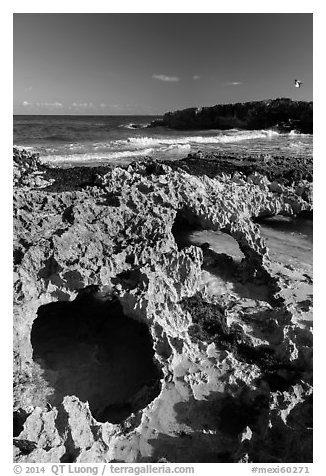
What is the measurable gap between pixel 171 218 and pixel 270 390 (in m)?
4.94

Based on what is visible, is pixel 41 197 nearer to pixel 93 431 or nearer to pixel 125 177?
pixel 125 177

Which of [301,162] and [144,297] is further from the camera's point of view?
[301,162]

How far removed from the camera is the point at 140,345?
7.71 metres

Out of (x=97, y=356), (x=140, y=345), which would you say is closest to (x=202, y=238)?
(x=140, y=345)

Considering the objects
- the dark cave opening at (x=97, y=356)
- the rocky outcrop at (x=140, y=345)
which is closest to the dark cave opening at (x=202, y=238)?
the rocky outcrop at (x=140, y=345)

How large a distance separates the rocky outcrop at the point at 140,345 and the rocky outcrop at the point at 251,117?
1872 inches

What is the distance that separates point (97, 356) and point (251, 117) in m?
61.7

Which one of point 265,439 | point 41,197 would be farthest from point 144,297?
point 41,197

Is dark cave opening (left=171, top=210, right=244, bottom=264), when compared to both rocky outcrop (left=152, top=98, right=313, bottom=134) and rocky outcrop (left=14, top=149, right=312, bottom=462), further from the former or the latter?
rocky outcrop (left=152, top=98, right=313, bottom=134)

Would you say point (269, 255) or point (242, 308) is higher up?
point (269, 255)

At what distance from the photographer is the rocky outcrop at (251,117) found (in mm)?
56234

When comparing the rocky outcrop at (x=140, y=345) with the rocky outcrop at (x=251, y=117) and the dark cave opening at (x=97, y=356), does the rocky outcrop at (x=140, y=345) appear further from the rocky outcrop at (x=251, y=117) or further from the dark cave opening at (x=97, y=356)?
the rocky outcrop at (x=251, y=117)

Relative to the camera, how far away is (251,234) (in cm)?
1051

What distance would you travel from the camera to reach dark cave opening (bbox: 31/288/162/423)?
6.81 metres
